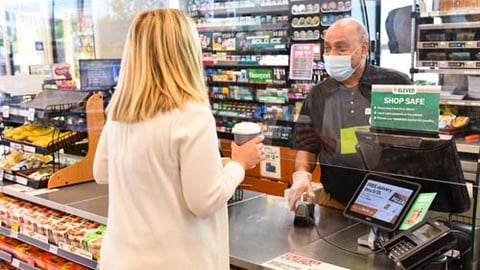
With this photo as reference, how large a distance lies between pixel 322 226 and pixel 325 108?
94 cm

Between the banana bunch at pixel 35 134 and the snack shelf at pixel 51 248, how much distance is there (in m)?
0.50

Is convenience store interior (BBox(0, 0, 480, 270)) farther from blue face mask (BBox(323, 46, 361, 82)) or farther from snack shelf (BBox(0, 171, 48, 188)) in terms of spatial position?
blue face mask (BBox(323, 46, 361, 82))

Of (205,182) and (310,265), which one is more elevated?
(205,182)

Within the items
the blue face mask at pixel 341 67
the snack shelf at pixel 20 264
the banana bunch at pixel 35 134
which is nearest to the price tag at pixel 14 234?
the snack shelf at pixel 20 264

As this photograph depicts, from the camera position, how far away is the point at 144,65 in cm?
148

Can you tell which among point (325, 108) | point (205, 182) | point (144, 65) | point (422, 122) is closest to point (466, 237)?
point (422, 122)

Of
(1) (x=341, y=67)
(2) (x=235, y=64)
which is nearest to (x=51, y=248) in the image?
(1) (x=341, y=67)

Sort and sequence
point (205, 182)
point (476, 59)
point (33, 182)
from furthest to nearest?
point (476, 59)
point (33, 182)
point (205, 182)

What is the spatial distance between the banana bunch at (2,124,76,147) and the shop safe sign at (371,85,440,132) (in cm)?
187

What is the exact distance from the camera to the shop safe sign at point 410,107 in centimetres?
167

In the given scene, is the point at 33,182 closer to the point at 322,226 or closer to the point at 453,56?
the point at 322,226

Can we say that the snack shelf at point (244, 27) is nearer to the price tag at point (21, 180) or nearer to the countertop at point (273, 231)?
the countertop at point (273, 231)

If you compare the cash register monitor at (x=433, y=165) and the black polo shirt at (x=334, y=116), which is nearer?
the cash register monitor at (x=433, y=165)

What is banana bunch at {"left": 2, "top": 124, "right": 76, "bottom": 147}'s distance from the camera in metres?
2.87
